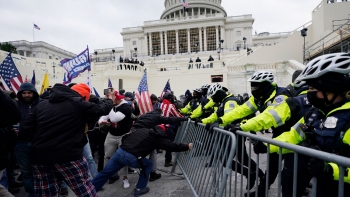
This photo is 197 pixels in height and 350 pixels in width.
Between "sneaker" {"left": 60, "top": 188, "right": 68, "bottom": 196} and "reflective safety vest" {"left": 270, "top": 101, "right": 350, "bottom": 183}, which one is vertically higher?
"reflective safety vest" {"left": 270, "top": 101, "right": 350, "bottom": 183}

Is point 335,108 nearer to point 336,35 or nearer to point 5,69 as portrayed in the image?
point 5,69

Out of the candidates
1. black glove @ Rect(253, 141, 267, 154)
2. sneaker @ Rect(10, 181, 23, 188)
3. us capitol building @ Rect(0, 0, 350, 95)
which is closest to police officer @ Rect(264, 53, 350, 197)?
black glove @ Rect(253, 141, 267, 154)

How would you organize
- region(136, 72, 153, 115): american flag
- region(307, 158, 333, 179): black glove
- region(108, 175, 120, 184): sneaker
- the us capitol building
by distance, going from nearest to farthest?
region(307, 158, 333, 179): black glove < region(108, 175, 120, 184): sneaker < region(136, 72, 153, 115): american flag < the us capitol building

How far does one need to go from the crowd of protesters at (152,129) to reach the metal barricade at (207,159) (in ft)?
0.45

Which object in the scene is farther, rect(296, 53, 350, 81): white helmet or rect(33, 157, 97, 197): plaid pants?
rect(33, 157, 97, 197): plaid pants

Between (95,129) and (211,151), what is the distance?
3.30 metres

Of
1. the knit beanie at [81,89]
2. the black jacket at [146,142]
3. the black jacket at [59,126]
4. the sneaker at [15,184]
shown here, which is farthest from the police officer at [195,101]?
the sneaker at [15,184]

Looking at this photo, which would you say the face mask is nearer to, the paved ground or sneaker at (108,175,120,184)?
the paved ground

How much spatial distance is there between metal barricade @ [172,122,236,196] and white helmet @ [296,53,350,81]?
1022 millimetres

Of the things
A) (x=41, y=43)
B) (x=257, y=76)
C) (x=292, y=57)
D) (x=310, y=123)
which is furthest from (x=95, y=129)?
(x=41, y=43)

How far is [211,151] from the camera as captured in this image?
10.4 ft

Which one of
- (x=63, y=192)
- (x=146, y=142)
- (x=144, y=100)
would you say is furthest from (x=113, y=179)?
(x=144, y=100)

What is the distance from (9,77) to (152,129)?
437 cm

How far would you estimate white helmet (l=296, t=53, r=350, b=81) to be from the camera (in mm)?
1880
